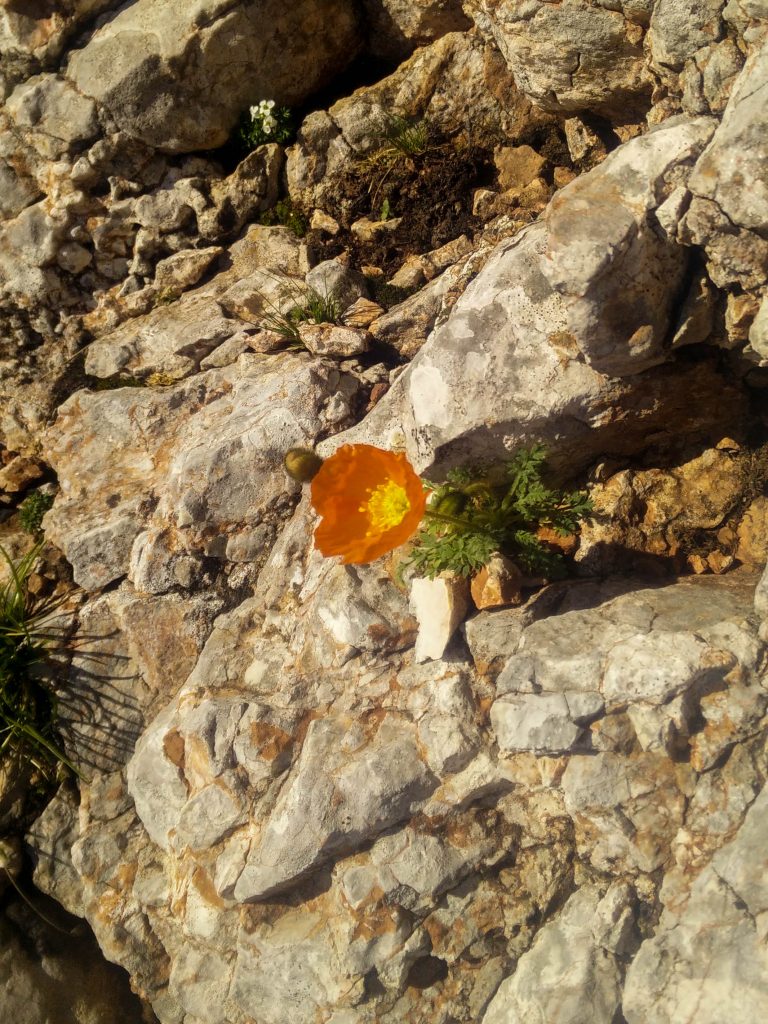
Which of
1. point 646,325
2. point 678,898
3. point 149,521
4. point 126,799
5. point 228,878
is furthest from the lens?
point 149,521

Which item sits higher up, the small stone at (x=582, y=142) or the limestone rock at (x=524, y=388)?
the small stone at (x=582, y=142)

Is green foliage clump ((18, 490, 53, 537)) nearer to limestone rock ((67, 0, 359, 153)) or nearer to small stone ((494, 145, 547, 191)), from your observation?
limestone rock ((67, 0, 359, 153))

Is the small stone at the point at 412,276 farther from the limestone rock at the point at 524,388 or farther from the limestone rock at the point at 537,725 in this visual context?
the limestone rock at the point at 537,725

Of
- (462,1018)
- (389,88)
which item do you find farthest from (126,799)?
(389,88)

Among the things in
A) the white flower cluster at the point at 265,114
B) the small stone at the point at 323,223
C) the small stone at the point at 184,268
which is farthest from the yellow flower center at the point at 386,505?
the white flower cluster at the point at 265,114

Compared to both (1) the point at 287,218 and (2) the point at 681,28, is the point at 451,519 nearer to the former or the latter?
(2) the point at 681,28

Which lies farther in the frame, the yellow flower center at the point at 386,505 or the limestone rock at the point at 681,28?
the yellow flower center at the point at 386,505

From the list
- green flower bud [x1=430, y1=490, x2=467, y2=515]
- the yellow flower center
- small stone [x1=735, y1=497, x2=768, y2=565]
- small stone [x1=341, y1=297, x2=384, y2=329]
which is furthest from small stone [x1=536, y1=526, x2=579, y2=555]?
small stone [x1=341, y1=297, x2=384, y2=329]

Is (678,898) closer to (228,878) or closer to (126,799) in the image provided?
(228,878)
